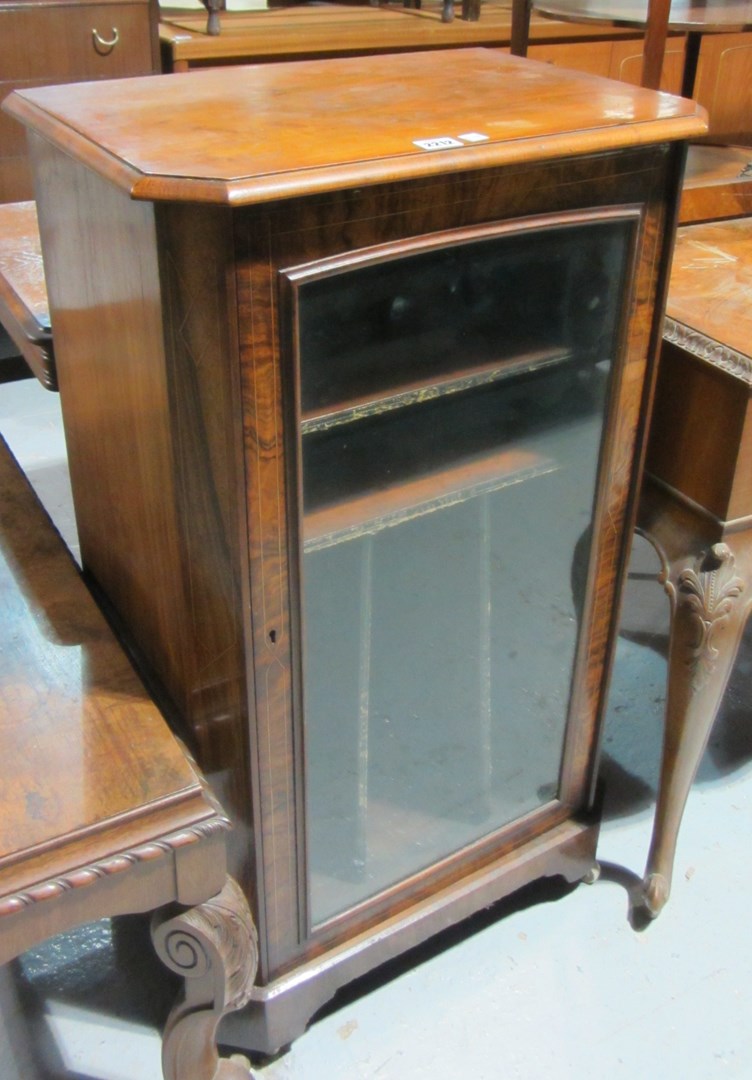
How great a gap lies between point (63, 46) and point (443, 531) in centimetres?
172

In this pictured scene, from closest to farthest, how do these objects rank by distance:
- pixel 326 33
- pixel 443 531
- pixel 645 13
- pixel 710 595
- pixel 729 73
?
pixel 443 531 → pixel 710 595 → pixel 645 13 → pixel 326 33 → pixel 729 73

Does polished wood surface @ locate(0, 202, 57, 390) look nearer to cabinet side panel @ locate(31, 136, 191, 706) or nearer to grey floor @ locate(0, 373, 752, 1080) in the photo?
cabinet side panel @ locate(31, 136, 191, 706)

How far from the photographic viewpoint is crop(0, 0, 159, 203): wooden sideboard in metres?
2.07

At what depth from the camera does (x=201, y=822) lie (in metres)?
0.73

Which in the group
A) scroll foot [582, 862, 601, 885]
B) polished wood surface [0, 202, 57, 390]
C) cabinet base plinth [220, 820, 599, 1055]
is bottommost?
scroll foot [582, 862, 601, 885]

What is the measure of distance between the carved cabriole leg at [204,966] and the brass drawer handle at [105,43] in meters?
1.89

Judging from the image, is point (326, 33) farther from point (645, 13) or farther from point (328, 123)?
point (328, 123)

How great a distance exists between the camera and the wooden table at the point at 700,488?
3.03 ft

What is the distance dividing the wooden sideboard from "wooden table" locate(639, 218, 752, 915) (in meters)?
1.51

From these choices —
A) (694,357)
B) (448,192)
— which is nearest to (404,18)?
(694,357)

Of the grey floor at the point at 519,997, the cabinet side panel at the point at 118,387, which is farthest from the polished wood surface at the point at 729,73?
the cabinet side panel at the point at 118,387

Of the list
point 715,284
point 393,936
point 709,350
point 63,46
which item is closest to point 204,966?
point 393,936

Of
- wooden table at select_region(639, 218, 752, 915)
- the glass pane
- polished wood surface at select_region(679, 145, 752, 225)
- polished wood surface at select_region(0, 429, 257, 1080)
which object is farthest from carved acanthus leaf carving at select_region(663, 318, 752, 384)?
polished wood surface at select_region(0, 429, 257, 1080)

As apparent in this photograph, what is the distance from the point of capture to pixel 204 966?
0.78m
